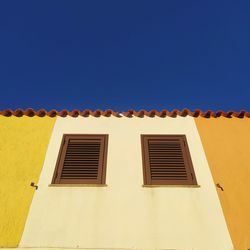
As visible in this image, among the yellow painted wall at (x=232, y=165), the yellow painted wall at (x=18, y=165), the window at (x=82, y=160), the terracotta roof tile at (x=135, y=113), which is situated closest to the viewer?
the yellow painted wall at (x=18, y=165)

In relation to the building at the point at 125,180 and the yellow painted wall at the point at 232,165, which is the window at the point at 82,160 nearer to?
the building at the point at 125,180

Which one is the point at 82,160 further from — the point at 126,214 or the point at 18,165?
the point at 126,214

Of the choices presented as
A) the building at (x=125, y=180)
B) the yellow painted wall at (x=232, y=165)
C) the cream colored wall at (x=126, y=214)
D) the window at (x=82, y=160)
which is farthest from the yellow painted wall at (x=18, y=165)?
the yellow painted wall at (x=232, y=165)

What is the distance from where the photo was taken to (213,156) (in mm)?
7652

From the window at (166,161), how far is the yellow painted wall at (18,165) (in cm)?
221

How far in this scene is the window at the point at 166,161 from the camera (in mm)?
7102

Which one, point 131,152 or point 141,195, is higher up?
point 131,152

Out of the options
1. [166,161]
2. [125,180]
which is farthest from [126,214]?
[166,161]

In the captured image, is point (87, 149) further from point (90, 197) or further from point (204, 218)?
point (204, 218)

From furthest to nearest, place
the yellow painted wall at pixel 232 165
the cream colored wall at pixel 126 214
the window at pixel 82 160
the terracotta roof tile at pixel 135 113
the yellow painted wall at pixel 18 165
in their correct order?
the terracotta roof tile at pixel 135 113 < the window at pixel 82 160 < the yellow painted wall at pixel 232 165 < the yellow painted wall at pixel 18 165 < the cream colored wall at pixel 126 214

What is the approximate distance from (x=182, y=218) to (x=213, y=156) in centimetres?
189

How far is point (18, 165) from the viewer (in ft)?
23.9

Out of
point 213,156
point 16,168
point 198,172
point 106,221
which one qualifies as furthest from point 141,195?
point 16,168

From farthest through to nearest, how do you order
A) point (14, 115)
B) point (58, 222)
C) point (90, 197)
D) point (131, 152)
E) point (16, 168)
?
point (14, 115) → point (131, 152) → point (16, 168) → point (90, 197) → point (58, 222)
